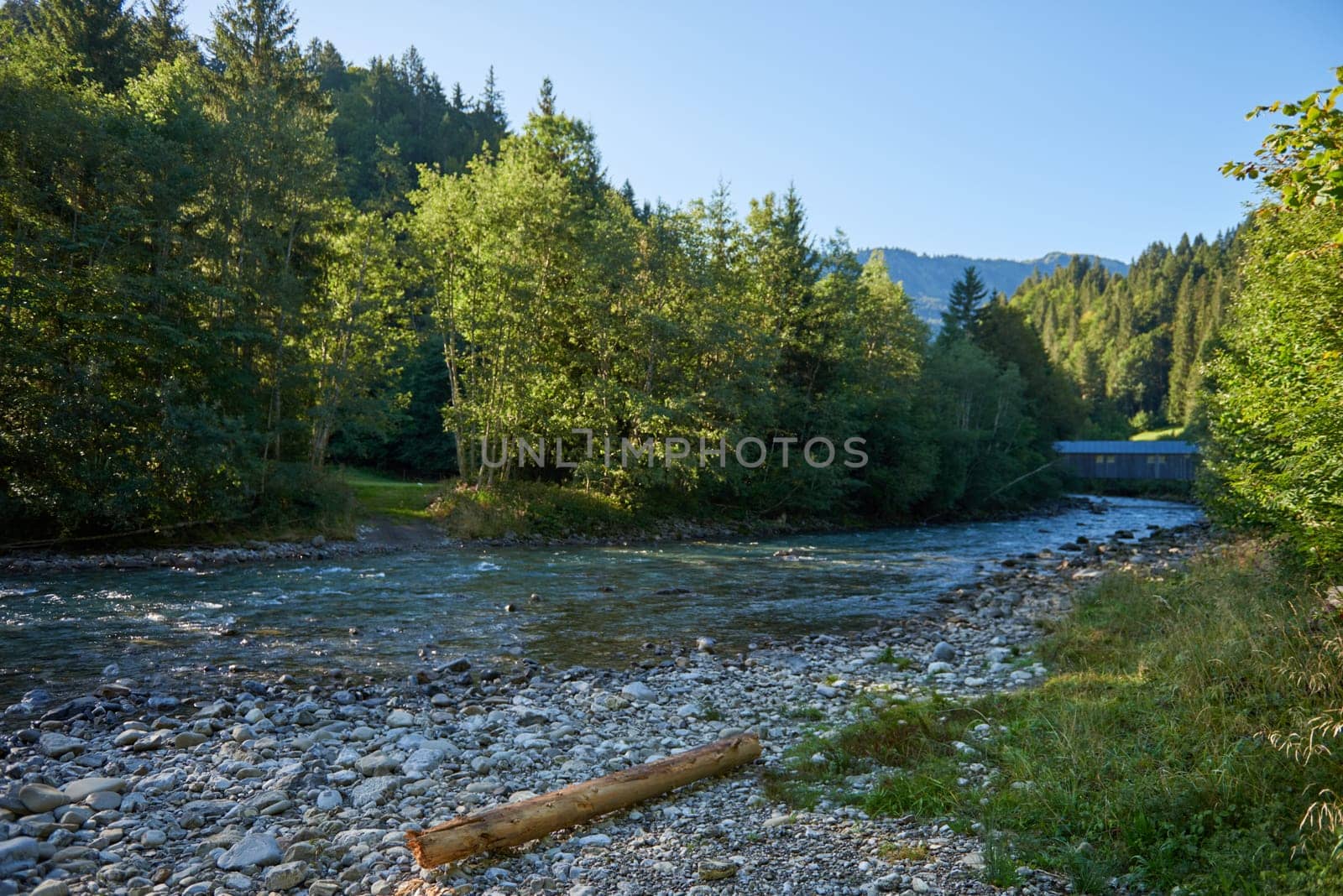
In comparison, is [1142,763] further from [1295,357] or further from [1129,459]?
[1129,459]

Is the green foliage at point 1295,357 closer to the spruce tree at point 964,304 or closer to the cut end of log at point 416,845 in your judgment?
the cut end of log at point 416,845

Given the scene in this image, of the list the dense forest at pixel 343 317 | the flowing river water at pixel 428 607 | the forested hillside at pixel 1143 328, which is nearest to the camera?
the flowing river water at pixel 428 607

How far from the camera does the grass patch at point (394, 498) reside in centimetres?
2877

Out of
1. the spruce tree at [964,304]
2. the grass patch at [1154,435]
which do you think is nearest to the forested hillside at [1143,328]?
the grass patch at [1154,435]

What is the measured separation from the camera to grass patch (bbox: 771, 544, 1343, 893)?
488 centimetres

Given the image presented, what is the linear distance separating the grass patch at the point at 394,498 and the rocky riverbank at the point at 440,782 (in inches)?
739

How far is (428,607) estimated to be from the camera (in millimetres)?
15633

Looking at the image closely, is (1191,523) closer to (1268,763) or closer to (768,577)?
(768,577)

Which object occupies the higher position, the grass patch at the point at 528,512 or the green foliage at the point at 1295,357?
the green foliage at the point at 1295,357

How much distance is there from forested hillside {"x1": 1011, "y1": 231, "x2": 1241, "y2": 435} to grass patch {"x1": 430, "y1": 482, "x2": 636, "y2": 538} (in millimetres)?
83337

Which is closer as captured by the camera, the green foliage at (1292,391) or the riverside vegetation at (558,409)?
the riverside vegetation at (558,409)

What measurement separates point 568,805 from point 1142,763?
4681 mm

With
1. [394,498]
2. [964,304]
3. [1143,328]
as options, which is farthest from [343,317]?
[1143,328]

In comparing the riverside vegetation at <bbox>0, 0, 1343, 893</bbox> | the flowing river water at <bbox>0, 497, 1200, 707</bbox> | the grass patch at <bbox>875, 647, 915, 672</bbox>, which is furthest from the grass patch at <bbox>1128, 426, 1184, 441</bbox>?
the grass patch at <bbox>875, 647, 915, 672</bbox>
